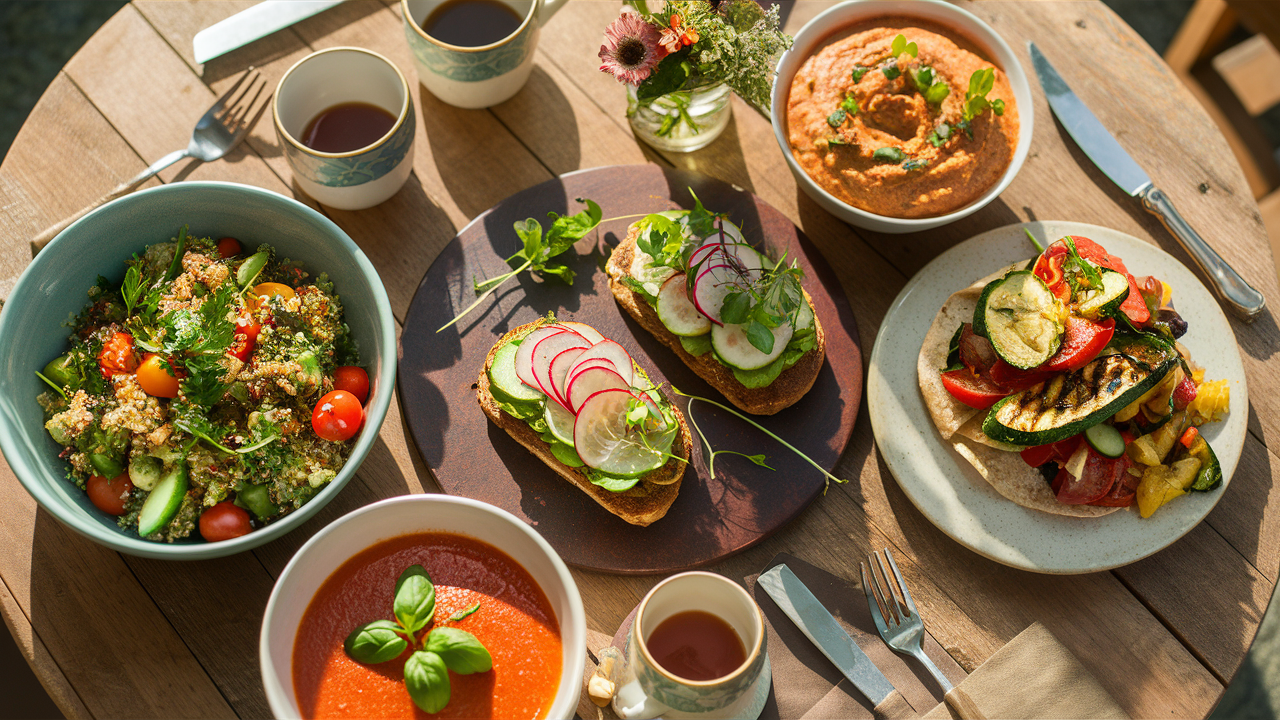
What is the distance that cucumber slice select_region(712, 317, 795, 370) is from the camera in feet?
8.35

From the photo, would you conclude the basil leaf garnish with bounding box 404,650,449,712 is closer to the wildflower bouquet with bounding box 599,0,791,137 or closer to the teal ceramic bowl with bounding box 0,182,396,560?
the teal ceramic bowl with bounding box 0,182,396,560

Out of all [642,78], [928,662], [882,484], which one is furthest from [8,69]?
[928,662]

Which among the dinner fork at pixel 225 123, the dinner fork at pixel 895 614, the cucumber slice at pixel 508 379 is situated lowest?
the dinner fork at pixel 895 614

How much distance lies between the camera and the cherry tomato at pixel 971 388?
250 centimetres

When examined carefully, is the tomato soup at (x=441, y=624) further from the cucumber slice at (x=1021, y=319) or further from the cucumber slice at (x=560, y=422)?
the cucumber slice at (x=1021, y=319)

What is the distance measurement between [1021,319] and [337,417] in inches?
83.5

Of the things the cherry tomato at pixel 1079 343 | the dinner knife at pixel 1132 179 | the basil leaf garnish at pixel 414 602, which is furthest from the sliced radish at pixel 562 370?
the dinner knife at pixel 1132 179

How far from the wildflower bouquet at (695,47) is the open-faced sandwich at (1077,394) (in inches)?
41.2

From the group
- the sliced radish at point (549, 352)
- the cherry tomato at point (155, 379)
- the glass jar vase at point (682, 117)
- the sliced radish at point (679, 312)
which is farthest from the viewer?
the glass jar vase at point (682, 117)

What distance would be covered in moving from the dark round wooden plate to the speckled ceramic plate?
148 mm

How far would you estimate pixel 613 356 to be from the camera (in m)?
2.51

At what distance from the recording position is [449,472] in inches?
102

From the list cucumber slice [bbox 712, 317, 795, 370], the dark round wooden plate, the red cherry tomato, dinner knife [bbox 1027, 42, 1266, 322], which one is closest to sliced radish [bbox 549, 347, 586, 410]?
the dark round wooden plate

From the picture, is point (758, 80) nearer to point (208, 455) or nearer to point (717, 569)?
point (717, 569)
